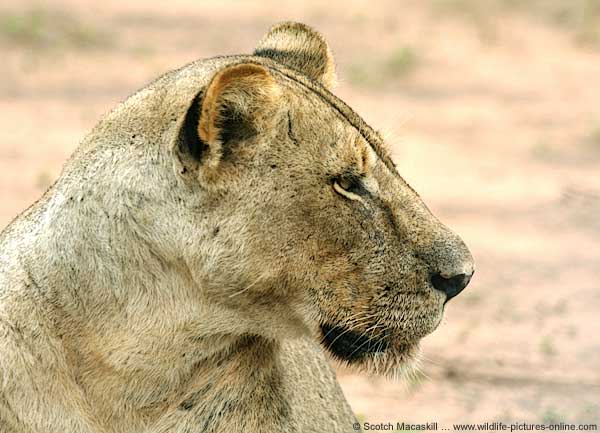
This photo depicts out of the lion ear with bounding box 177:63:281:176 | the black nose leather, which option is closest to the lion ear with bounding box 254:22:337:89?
the lion ear with bounding box 177:63:281:176

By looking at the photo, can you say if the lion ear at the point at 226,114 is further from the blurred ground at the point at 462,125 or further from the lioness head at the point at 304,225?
the blurred ground at the point at 462,125

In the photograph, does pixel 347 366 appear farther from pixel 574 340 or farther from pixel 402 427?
pixel 574 340

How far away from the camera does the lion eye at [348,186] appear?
9.62 ft

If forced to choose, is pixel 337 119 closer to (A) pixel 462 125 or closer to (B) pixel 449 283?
(B) pixel 449 283

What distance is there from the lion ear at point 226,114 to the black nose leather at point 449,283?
0.55 meters

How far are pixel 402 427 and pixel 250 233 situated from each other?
2.25 meters

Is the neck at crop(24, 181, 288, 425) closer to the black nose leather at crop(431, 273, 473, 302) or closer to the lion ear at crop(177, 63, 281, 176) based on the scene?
the lion ear at crop(177, 63, 281, 176)

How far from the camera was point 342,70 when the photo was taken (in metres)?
9.34

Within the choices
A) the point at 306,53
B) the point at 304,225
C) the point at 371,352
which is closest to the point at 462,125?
the point at 306,53

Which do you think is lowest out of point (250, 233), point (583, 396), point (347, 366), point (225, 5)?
point (583, 396)

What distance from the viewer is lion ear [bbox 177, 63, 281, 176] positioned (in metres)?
2.76

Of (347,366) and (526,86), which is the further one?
(526,86)

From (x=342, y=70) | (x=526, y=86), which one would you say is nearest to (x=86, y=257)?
(x=342, y=70)

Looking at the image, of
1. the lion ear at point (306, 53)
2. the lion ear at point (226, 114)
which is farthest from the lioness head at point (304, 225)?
the lion ear at point (306, 53)
